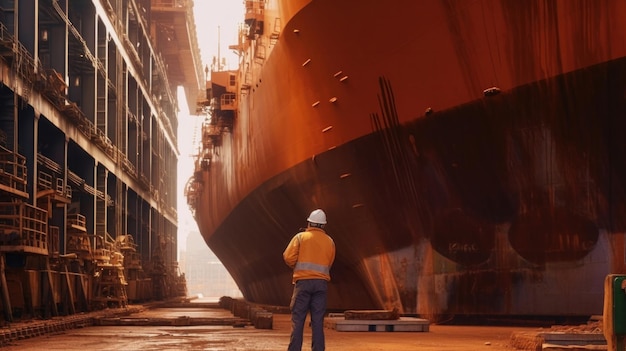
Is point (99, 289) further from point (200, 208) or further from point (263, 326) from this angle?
point (200, 208)

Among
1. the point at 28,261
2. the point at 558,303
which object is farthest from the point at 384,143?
the point at 28,261

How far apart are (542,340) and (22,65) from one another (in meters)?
15.6

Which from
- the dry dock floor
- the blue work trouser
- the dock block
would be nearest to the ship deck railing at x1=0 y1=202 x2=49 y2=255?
the dry dock floor

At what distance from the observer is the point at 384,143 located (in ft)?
51.3

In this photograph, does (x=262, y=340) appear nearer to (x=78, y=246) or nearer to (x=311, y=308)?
(x=311, y=308)

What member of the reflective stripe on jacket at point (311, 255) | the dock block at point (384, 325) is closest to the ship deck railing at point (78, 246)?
the dock block at point (384, 325)

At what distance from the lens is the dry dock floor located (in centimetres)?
1094

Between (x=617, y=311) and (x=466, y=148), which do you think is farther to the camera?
(x=466, y=148)

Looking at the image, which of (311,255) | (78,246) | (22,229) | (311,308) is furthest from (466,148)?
(78,246)

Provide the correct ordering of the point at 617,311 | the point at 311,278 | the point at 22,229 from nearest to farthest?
the point at 617,311
the point at 311,278
the point at 22,229

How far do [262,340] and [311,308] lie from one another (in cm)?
377

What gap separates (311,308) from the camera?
881 cm

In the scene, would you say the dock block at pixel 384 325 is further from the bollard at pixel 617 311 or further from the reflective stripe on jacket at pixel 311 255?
the bollard at pixel 617 311

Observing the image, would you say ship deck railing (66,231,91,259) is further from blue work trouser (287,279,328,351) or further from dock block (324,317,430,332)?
blue work trouser (287,279,328,351)
